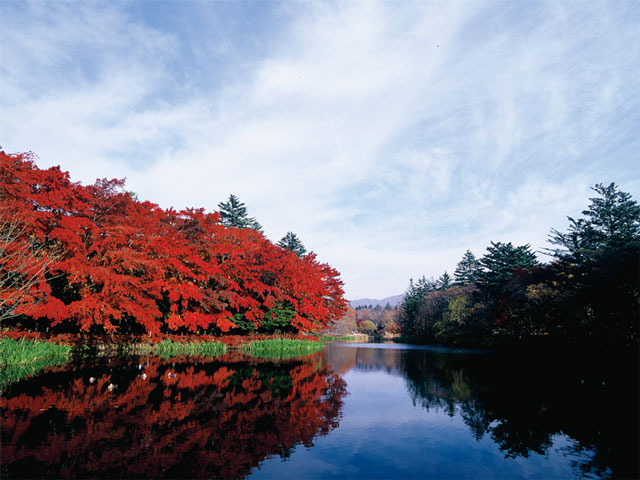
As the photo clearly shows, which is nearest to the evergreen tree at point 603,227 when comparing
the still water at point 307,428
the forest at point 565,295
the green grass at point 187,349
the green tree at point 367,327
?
the forest at point 565,295

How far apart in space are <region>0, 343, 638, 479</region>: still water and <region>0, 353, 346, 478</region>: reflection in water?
0.03 m

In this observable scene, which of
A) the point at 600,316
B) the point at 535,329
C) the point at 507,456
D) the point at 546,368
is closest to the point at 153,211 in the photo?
the point at 507,456

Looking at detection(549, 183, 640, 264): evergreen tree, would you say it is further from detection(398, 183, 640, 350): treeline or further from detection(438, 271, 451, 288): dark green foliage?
detection(438, 271, 451, 288): dark green foliage

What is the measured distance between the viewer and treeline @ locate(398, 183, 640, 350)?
14.2 m

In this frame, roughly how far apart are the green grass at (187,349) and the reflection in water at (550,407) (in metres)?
11.7

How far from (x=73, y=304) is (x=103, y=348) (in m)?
4.45

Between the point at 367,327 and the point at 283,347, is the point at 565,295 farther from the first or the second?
the point at 367,327

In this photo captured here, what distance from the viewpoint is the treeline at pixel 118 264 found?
14.3m

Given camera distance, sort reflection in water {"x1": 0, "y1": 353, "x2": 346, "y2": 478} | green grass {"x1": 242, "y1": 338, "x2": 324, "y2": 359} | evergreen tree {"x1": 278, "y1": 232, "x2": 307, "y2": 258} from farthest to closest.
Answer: evergreen tree {"x1": 278, "y1": 232, "x2": 307, "y2": 258} → green grass {"x1": 242, "y1": 338, "x2": 324, "y2": 359} → reflection in water {"x1": 0, "y1": 353, "x2": 346, "y2": 478}

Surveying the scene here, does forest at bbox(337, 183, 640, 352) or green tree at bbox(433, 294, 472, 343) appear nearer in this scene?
forest at bbox(337, 183, 640, 352)

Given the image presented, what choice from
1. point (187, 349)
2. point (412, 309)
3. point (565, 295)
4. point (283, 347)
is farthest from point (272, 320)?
point (412, 309)

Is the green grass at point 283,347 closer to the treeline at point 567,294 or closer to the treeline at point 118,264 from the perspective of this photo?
the treeline at point 118,264

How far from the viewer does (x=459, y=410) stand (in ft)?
27.2

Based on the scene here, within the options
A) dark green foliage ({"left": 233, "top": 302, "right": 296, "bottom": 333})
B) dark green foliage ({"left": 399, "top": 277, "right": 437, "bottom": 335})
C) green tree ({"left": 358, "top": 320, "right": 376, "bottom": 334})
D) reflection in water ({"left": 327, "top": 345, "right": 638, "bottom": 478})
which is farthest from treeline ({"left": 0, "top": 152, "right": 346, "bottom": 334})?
green tree ({"left": 358, "top": 320, "right": 376, "bottom": 334})
